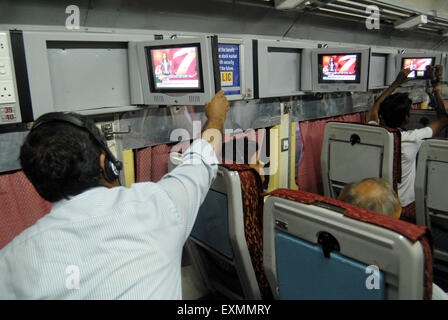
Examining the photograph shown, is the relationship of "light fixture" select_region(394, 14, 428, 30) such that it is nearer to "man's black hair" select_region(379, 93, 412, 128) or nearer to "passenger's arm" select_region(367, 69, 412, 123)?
"passenger's arm" select_region(367, 69, 412, 123)

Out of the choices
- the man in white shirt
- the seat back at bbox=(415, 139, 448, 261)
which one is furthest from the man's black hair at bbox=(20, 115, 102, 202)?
the seat back at bbox=(415, 139, 448, 261)

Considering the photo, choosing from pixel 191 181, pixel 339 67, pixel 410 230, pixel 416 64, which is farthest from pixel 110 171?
pixel 416 64

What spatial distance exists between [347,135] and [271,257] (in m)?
1.88

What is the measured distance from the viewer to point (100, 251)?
89cm

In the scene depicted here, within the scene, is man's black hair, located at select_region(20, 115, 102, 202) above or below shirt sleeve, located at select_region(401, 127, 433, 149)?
above

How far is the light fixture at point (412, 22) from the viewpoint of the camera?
4.61 metres

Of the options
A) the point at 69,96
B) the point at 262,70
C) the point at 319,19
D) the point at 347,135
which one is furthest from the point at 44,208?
the point at 319,19

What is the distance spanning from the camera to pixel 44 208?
6.64ft

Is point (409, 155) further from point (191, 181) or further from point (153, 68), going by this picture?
point (191, 181)

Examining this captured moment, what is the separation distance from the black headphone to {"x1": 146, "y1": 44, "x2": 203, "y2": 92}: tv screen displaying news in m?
0.93

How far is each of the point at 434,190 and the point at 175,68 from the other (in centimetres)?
201

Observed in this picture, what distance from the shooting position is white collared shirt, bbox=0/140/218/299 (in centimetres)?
86

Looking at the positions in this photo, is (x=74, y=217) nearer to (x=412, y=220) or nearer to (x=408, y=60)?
(x=412, y=220)

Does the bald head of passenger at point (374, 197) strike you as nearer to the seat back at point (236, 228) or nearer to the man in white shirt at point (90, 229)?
the seat back at point (236, 228)
